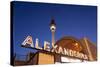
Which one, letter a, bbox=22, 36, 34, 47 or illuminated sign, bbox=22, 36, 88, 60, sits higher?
letter a, bbox=22, 36, 34, 47

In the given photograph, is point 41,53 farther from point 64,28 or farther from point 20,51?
point 64,28

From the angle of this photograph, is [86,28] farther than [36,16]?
Yes

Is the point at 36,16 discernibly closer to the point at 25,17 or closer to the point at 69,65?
the point at 25,17

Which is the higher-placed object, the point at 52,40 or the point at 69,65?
the point at 52,40

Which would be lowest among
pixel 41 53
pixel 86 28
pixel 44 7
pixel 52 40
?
pixel 41 53

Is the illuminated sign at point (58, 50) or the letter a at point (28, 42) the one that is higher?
the letter a at point (28, 42)

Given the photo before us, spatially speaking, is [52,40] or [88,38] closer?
[52,40]

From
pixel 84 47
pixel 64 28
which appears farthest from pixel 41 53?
pixel 84 47

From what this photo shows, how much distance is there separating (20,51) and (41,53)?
17cm

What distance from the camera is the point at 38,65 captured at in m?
1.57

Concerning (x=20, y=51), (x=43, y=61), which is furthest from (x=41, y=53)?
(x=20, y=51)

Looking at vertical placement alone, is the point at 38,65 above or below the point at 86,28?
below

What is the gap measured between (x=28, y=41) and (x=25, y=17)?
187mm

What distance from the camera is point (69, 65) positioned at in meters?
1.66
